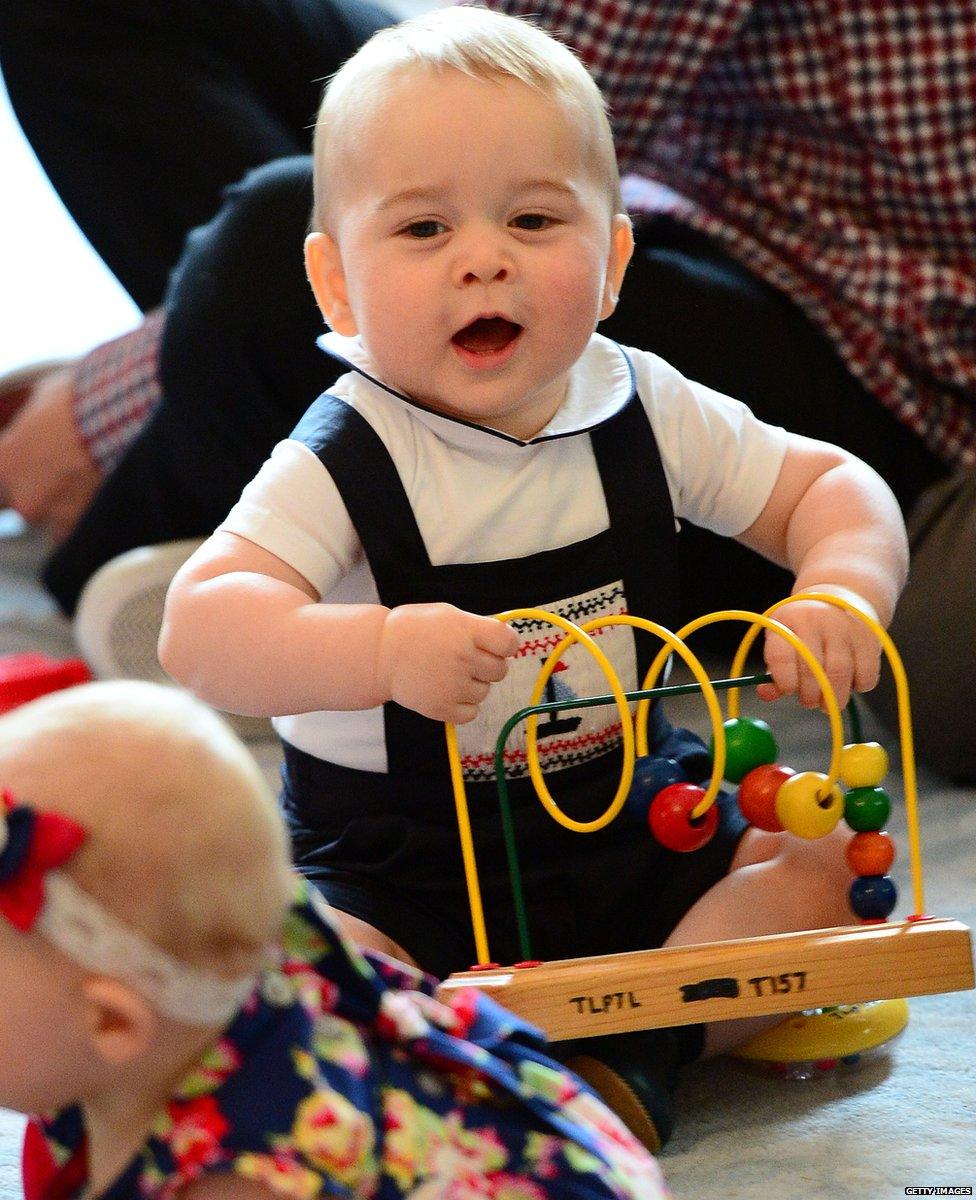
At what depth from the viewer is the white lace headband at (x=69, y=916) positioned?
528 millimetres

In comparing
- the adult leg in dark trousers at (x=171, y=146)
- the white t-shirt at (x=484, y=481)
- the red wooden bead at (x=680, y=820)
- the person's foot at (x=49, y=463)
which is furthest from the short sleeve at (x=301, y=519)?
the person's foot at (x=49, y=463)

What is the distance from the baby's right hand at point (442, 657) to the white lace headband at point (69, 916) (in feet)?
0.77

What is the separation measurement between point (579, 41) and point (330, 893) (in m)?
0.79

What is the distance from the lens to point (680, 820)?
2.76ft

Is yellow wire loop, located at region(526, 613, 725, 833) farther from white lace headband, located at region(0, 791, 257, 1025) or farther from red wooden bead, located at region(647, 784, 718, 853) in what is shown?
white lace headband, located at region(0, 791, 257, 1025)

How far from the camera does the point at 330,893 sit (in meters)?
0.88

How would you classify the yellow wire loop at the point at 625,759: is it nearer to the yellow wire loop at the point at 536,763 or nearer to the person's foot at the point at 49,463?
the yellow wire loop at the point at 536,763

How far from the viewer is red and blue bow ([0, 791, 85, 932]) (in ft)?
1.73

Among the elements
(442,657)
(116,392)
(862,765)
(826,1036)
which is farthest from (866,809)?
(116,392)

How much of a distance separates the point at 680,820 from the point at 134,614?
690 mm

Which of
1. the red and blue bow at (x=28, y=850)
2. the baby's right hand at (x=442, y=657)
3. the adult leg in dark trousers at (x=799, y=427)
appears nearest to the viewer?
the red and blue bow at (x=28, y=850)

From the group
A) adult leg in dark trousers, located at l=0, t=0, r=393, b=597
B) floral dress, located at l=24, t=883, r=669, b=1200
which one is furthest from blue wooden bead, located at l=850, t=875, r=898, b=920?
adult leg in dark trousers, located at l=0, t=0, r=393, b=597

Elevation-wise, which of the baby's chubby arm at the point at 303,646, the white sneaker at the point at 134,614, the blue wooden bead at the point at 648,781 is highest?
the baby's chubby arm at the point at 303,646

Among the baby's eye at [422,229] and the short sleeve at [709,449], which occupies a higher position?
the baby's eye at [422,229]
